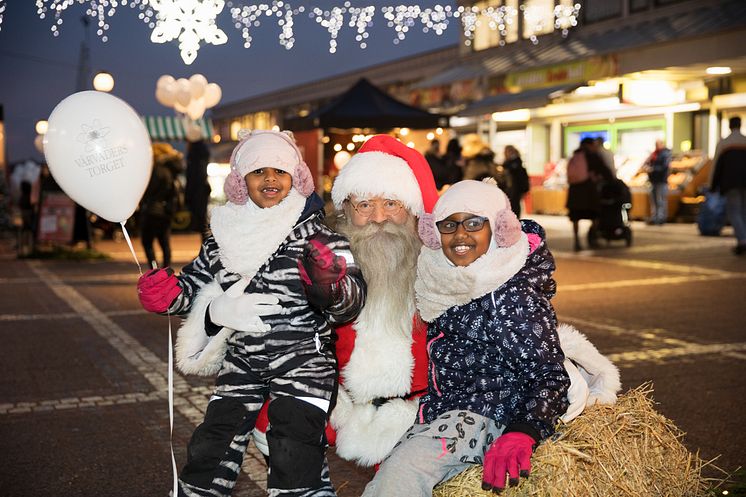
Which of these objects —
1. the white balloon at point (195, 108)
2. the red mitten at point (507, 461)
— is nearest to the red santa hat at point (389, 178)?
the red mitten at point (507, 461)

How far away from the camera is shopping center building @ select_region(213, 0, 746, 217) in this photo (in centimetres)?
2008

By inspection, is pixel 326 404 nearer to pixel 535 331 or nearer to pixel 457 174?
pixel 535 331

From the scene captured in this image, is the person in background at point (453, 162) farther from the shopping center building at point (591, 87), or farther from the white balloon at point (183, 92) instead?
the white balloon at point (183, 92)

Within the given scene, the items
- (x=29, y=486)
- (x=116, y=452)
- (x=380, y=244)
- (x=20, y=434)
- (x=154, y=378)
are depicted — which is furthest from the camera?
(x=154, y=378)

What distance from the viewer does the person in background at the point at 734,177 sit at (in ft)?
44.3

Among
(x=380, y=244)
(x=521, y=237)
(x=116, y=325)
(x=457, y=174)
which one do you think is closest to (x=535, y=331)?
(x=521, y=237)

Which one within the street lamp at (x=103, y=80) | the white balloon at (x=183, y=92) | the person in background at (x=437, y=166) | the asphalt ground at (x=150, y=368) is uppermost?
the street lamp at (x=103, y=80)

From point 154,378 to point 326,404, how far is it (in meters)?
3.40

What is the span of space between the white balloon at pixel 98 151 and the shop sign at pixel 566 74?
19939 mm

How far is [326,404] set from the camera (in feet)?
11.1

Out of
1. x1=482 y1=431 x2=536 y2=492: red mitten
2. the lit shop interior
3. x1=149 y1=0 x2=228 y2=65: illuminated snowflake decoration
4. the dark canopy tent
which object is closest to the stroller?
the dark canopy tent

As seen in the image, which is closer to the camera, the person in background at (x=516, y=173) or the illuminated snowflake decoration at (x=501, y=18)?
the person in background at (x=516, y=173)

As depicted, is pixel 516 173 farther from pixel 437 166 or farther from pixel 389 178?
pixel 389 178

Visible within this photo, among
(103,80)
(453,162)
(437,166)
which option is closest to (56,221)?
(103,80)
